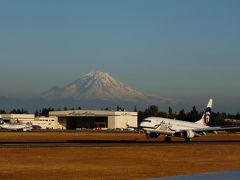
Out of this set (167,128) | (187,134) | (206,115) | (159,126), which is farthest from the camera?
(206,115)

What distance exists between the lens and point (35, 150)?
48500 mm

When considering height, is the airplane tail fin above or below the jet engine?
above

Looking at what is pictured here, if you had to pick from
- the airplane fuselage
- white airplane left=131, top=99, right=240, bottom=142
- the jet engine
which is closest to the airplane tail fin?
white airplane left=131, top=99, right=240, bottom=142

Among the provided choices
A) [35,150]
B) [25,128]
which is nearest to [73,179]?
[35,150]

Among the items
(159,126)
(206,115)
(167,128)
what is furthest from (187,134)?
(206,115)

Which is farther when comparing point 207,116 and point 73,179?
point 207,116

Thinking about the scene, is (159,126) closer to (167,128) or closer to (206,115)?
(167,128)

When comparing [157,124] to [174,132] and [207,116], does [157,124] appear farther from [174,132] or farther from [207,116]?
[207,116]

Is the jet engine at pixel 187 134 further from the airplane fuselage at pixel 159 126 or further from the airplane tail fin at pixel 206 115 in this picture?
the airplane tail fin at pixel 206 115

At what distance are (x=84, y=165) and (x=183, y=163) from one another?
7.38m

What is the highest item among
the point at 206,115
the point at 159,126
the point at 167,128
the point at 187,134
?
the point at 206,115

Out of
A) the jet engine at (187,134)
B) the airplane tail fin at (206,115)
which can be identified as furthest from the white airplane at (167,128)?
the airplane tail fin at (206,115)

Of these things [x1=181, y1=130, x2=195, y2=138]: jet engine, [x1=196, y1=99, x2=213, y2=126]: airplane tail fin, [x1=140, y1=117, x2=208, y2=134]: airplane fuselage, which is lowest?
[x1=181, y1=130, x2=195, y2=138]: jet engine

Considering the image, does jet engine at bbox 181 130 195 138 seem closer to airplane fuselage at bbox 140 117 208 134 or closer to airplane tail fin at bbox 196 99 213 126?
airplane fuselage at bbox 140 117 208 134
